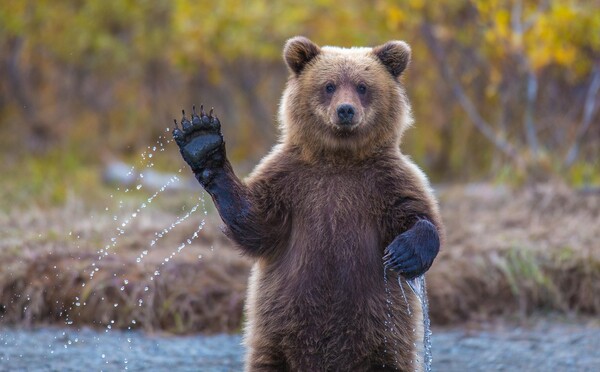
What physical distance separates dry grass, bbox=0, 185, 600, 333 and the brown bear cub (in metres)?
2.30

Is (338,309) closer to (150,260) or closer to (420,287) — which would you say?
(420,287)

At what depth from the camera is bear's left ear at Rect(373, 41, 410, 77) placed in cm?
431

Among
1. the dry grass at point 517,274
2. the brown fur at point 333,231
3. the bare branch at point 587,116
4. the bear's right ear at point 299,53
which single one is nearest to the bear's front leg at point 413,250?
the brown fur at point 333,231

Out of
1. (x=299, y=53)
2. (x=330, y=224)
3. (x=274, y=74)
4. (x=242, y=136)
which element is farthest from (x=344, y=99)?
(x=242, y=136)

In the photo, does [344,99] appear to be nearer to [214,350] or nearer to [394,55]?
[394,55]

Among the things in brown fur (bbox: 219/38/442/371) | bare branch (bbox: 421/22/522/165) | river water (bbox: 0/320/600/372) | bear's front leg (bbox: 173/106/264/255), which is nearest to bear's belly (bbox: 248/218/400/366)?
brown fur (bbox: 219/38/442/371)

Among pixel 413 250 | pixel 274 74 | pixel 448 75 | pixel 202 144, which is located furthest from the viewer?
pixel 274 74

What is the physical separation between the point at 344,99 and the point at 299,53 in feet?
1.30

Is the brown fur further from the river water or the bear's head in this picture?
the river water

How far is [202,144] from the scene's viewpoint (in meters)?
3.91

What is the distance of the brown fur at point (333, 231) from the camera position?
3957mm

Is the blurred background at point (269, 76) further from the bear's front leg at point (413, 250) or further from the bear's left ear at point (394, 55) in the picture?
the bear's front leg at point (413, 250)

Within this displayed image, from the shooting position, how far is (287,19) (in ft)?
37.4

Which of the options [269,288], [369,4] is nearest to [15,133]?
[369,4]
